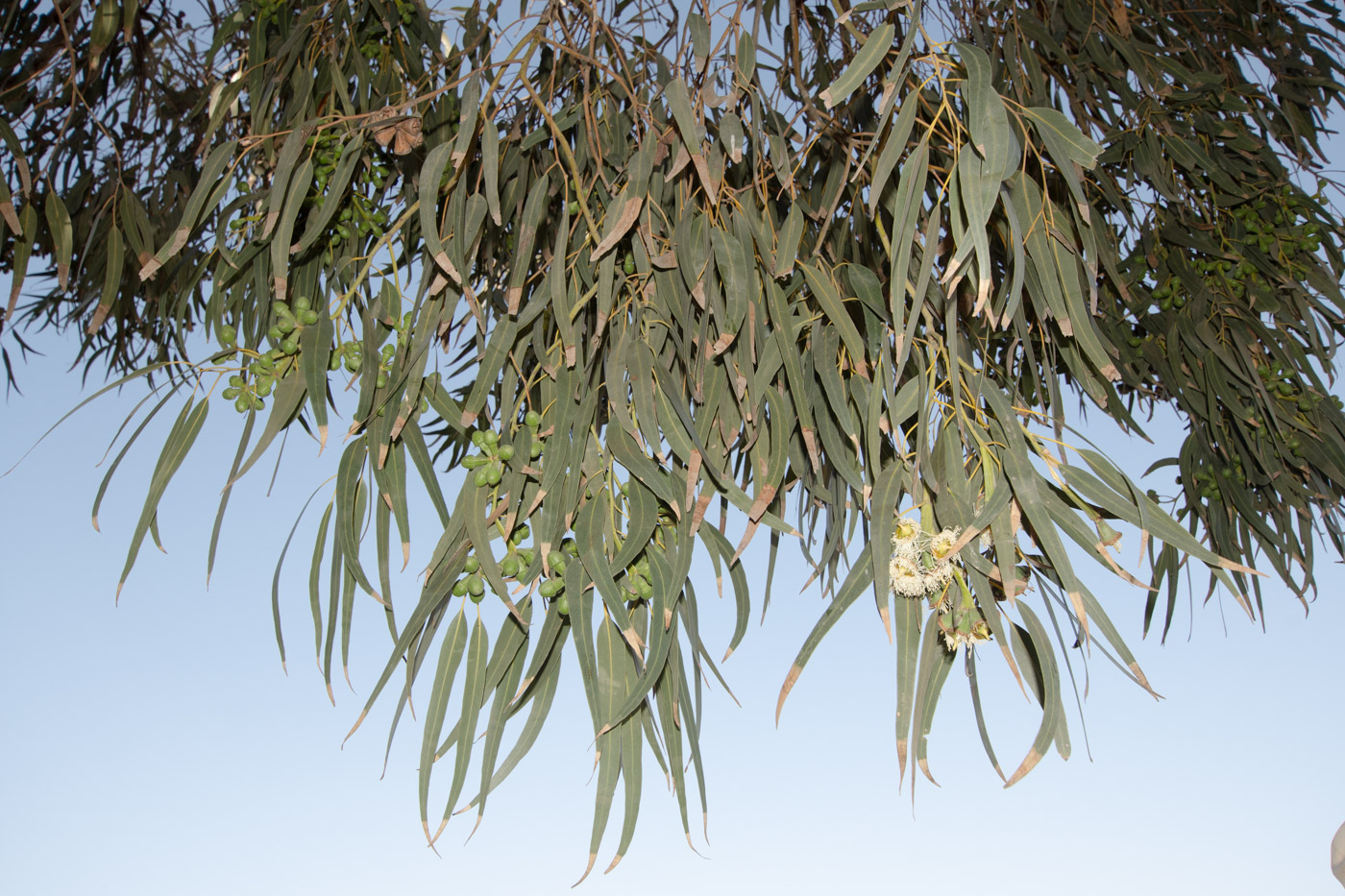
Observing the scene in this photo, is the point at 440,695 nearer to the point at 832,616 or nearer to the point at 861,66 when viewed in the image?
the point at 832,616

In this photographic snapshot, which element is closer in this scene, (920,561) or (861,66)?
(861,66)

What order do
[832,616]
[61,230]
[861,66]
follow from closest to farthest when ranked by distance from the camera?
[861,66] → [832,616] → [61,230]

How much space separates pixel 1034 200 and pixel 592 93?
466 mm

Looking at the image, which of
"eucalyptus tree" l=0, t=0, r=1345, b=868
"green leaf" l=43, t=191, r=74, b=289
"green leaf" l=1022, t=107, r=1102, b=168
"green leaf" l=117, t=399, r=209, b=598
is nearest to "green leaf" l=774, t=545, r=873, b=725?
"eucalyptus tree" l=0, t=0, r=1345, b=868

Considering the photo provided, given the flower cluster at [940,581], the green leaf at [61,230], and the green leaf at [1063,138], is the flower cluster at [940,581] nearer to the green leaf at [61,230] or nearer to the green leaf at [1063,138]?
the green leaf at [1063,138]

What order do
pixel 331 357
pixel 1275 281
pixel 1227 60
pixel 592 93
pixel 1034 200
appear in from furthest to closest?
1. pixel 1227 60
2. pixel 1275 281
3. pixel 592 93
4. pixel 331 357
5. pixel 1034 200

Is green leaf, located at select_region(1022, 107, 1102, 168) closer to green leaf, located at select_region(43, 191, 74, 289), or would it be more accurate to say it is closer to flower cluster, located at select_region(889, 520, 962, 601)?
flower cluster, located at select_region(889, 520, 962, 601)

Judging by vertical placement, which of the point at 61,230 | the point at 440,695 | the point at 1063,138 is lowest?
the point at 440,695

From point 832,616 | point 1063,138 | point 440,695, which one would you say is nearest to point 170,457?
point 440,695

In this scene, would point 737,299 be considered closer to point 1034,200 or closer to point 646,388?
point 646,388

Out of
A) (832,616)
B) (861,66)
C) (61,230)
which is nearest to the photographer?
(861,66)

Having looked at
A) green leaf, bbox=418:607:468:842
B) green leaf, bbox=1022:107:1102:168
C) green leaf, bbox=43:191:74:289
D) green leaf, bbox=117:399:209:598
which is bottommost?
green leaf, bbox=418:607:468:842

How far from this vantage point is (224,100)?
46.4 inches

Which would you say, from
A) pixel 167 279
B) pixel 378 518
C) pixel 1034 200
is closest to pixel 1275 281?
pixel 1034 200
